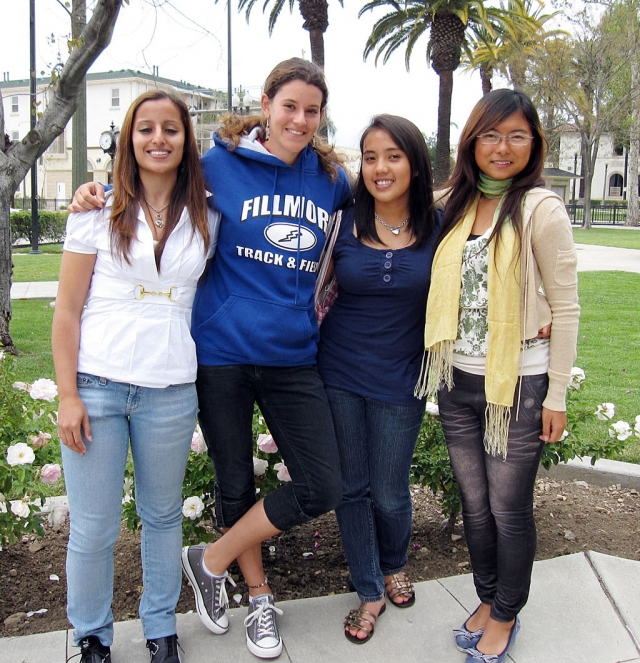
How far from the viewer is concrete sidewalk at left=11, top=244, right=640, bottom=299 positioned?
442 inches

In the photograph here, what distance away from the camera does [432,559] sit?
11.1ft

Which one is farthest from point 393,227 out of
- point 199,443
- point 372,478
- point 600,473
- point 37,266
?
point 37,266

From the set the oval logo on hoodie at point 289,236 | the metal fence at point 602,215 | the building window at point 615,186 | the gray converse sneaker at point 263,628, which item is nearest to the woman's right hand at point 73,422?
the oval logo on hoodie at point 289,236

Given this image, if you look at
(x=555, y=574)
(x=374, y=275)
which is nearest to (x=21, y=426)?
(x=374, y=275)

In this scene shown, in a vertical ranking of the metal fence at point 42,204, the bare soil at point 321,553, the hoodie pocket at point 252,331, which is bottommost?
the bare soil at point 321,553

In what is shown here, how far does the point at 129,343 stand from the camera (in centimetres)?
226

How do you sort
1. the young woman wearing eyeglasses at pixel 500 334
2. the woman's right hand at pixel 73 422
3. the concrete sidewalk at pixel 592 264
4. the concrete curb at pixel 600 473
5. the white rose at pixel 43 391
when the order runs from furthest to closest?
the concrete sidewalk at pixel 592 264
the concrete curb at pixel 600 473
the white rose at pixel 43 391
the young woman wearing eyeglasses at pixel 500 334
the woman's right hand at pixel 73 422

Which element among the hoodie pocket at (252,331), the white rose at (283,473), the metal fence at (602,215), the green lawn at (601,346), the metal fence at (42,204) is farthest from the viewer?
the metal fence at (602,215)

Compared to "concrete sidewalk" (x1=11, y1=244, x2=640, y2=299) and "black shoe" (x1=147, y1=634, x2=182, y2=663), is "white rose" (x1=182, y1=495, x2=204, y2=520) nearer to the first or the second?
"black shoe" (x1=147, y1=634, x2=182, y2=663)

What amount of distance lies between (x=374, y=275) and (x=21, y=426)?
159cm

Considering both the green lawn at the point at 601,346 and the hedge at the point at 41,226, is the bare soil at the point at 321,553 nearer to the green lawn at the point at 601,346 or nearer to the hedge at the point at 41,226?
the green lawn at the point at 601,346

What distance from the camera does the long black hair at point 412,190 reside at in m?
2.61

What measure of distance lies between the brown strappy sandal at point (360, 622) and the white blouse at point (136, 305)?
120 cm

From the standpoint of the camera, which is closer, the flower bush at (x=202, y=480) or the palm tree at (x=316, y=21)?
the flower bush at (x=202, y=480)
